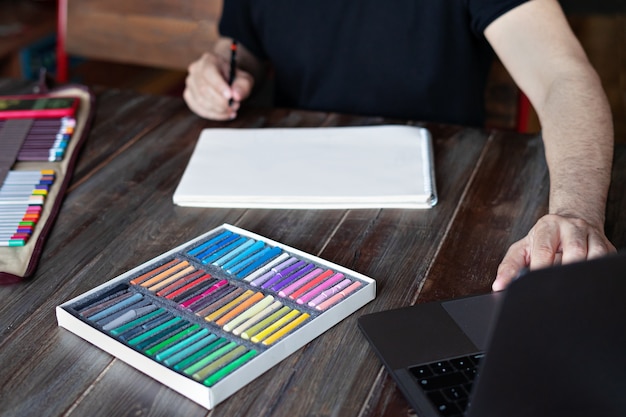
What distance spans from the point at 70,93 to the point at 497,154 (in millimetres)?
818

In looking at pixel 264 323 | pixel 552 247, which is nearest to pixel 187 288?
pixel 264 323

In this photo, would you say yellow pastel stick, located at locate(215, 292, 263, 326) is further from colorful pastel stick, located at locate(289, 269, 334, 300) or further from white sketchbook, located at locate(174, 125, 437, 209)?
white sketchbook, located at locate(174, 125, 437, 209)

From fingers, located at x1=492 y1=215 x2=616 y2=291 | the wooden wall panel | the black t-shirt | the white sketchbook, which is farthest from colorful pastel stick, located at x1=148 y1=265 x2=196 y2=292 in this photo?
the wooden wall panel

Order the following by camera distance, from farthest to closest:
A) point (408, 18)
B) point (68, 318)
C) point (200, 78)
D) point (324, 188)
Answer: point (408, 18) → point (200, 78) → point (324, 188) → point (68, 318)

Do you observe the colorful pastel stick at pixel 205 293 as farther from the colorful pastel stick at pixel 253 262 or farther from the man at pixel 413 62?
the man at pixel 413 62

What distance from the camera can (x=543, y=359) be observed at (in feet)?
1.95

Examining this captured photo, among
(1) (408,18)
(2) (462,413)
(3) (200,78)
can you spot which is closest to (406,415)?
(2) (462,413)

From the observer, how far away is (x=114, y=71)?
328 centimetres

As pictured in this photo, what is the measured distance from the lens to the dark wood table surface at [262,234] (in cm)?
74

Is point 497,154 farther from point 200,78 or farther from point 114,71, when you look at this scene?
point 114,71

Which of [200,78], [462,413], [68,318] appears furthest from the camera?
[200,78]

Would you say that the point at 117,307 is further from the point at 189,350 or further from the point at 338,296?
the point at 338,296

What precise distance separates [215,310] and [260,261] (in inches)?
4.5

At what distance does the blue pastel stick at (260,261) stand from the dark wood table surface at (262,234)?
0.07m
